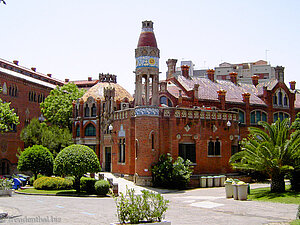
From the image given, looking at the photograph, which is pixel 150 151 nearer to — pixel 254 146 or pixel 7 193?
pixel 254 146

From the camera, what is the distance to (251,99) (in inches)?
1871

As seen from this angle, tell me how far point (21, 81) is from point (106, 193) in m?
34.9

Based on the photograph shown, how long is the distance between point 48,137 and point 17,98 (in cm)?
1497

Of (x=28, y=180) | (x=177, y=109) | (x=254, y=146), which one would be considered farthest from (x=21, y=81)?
(x=254, y=146)

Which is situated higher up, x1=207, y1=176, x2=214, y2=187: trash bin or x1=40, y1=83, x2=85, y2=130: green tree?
x1=40, y1=83, x2=85, y2=130: green tree

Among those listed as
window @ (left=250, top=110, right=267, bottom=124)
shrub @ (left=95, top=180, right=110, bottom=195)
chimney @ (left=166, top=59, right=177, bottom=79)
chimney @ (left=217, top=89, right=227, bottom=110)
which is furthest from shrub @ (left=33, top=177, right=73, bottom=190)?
window @ (left=250, top=110, right=267, bottom=124)

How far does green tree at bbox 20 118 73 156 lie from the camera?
4316cm

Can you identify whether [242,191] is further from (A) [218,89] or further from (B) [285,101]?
(B) [285,101]

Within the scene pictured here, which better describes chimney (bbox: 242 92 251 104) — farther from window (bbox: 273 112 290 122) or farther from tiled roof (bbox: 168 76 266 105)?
window (bbox: 273 112 290 122)

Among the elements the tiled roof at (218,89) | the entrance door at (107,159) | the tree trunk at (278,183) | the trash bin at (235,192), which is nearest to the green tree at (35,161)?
the entrance door at (107,159)

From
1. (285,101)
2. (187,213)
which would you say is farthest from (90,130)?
(187,213)

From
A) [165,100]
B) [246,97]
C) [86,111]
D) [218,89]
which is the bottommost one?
[86,111]

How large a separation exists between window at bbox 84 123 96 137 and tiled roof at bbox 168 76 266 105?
11.6m

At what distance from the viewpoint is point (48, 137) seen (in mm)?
43250
